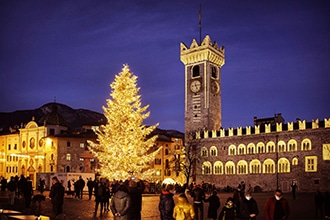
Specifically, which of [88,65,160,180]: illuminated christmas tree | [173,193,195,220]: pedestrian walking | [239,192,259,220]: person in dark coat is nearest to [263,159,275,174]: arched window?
[88,65,160,180]: illuminated christmas tree

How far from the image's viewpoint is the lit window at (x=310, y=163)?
191 feet

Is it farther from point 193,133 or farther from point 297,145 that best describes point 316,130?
point 193,133

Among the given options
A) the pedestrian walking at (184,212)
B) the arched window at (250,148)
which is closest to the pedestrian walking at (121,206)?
the pedestrian walking at (184,212)

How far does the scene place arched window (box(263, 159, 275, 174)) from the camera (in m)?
62.9

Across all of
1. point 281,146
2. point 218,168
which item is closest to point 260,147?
point 281,146

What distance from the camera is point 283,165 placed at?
61.6 meters

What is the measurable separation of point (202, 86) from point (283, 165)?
21852 mm

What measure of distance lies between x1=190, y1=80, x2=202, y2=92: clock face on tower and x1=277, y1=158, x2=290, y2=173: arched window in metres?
21.5

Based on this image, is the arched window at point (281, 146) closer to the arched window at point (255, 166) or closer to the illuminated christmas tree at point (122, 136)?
the arched window at point (255, 166)

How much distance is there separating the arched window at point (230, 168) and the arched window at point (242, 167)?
100cm

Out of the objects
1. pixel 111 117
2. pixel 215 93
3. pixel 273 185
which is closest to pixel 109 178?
pixel 111 117

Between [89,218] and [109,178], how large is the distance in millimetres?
12441

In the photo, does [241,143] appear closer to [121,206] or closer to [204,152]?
[204,152]

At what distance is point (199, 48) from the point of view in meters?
79.3
